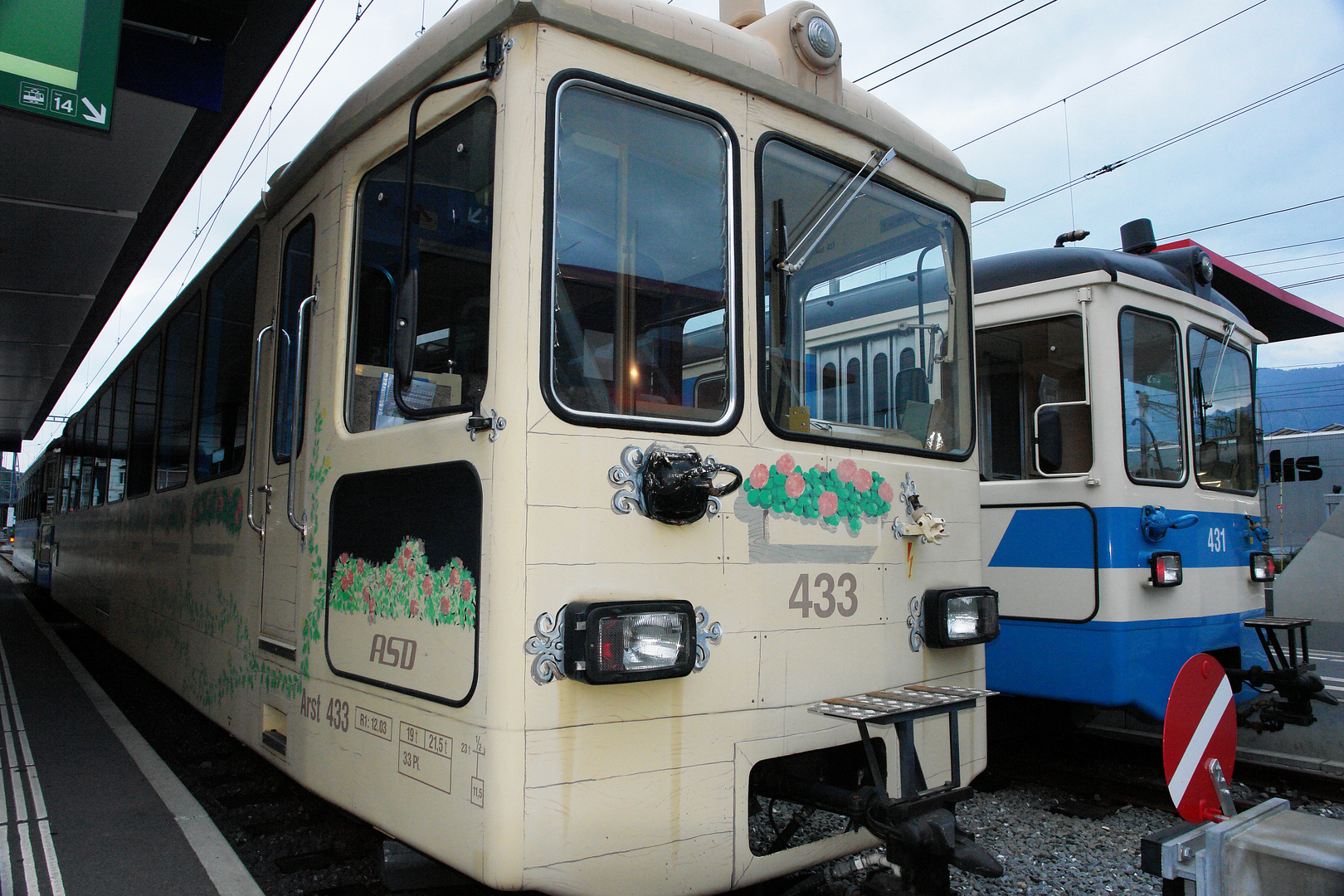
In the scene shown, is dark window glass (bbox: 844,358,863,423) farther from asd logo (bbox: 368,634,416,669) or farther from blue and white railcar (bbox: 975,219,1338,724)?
blue and white railcar (bbox: 975,219,1338,724)

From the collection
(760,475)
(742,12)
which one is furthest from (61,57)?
(760,475)

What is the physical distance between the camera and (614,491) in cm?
229

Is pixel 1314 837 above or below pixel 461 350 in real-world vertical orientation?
below

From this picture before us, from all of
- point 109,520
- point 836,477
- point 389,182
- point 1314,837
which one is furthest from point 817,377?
point 109,520

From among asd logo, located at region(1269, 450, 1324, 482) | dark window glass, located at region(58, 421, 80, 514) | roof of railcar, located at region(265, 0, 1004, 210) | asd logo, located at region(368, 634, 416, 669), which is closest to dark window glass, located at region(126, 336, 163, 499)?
roof of railcar, located at region(265, 0, 1004, 210)

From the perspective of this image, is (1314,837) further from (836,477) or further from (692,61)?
(692,61)

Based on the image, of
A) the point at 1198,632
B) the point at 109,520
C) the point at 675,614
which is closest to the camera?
the point at 675,614

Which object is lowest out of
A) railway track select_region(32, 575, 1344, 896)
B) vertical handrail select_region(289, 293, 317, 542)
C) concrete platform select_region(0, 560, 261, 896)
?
railway track select_region(32, 575, 1344, 896)

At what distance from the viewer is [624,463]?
232cm

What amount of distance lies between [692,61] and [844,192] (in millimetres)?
706

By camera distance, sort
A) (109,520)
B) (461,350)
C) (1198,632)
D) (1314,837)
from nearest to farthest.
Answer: (1314,837), (461,350), (1198,632), (109,520)

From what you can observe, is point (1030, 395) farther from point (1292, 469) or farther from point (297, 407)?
point (297, 407)

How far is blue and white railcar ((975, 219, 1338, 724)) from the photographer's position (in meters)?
4.65

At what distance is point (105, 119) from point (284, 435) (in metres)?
2.47
